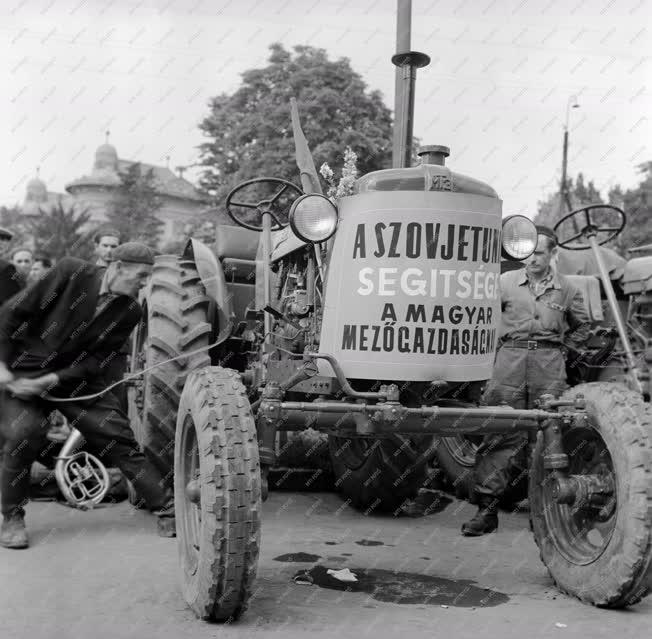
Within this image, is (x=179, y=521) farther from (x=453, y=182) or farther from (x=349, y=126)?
(x=349, y=126)

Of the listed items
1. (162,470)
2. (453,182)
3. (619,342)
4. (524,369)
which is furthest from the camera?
(619,342)

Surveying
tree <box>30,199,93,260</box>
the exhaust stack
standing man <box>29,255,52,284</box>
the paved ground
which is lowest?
the paved ground

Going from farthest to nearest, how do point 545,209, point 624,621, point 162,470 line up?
point 545,209 < point 162,470 < point 624,621

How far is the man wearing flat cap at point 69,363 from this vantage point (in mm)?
5270

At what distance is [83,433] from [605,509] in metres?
2.99

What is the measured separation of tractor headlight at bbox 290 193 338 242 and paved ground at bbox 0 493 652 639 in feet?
5.22

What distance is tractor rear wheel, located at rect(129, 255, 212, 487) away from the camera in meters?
5.50

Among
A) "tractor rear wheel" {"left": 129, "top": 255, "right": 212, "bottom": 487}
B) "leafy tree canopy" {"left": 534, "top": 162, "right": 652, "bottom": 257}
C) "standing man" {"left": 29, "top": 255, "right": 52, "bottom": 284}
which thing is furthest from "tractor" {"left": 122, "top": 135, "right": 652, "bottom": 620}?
"leafy tree canopy" {"left": 534, "top": 162, "right": 652, "bottom": 257}

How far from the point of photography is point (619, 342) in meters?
7.38

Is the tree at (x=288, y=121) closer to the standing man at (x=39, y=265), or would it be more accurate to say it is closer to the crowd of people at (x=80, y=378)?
the standing man at (x=39, y=265)

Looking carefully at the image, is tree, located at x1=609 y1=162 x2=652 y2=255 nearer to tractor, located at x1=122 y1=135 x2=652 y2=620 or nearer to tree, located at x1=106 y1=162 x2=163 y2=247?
tree, located at x1=106 y1=162 x2=163 y2=247

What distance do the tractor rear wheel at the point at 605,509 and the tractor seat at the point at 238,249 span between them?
9.15 ft

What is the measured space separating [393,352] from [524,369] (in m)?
2.26

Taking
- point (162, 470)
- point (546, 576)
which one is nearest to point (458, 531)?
point (546, 576)
